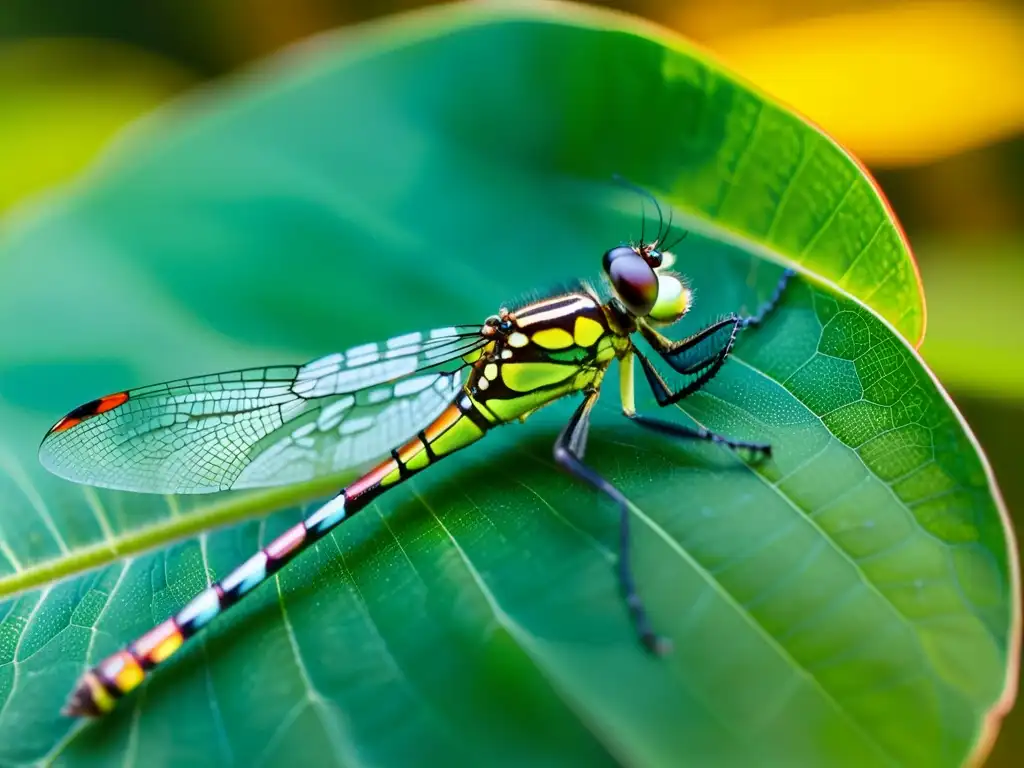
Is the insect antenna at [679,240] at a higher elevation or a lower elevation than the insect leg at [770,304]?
higher

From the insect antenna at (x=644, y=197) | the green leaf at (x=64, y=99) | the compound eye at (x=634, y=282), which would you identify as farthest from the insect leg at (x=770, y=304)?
the green leaf at (x=64, y=99)

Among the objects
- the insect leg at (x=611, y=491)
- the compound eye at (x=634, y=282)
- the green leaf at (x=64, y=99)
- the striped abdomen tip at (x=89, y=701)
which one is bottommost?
the insect leg at (x=611, y=491)

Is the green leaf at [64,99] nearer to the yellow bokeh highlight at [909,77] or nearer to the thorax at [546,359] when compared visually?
the thorax at [546,359]

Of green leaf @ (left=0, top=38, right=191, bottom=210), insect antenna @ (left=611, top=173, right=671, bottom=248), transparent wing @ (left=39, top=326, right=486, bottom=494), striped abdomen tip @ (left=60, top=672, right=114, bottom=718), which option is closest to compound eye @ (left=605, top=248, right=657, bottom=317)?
insect antenna @ (left=611, top=173, right=671, bottom=248)

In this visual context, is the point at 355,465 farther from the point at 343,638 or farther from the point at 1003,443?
the point at 1003,443

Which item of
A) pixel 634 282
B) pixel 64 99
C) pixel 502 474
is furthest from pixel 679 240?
pixel 64 99
